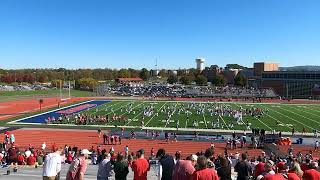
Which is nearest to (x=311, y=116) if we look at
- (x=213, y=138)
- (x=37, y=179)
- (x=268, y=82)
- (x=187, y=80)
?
(x=213, y=138)

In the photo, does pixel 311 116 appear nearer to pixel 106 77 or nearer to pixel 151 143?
pixel 151 143

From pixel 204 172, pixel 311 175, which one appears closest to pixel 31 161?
pixel 204 172

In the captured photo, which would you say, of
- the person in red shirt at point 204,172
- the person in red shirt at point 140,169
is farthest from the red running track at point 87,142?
the person in red shirt at point 204,172

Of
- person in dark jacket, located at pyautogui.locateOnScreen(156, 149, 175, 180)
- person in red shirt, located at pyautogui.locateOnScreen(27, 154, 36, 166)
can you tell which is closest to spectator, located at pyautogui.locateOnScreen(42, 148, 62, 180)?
person in dark jacket, located at pyautogui.locateOnScreen(156, 149, 175, 180)

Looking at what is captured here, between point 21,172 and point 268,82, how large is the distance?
102 metres

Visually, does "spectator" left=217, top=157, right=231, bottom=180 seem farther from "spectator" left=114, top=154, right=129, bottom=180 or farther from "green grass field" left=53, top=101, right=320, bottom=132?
"green grass field" left=53, top=101, right=320, bottom=132

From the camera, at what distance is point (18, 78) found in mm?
150000

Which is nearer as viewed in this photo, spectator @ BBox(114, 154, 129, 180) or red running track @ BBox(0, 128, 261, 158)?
spectator @ BBox(114, 154, 129, 180)

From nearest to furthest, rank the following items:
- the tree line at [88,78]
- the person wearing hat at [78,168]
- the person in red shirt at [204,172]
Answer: the person in red shirt at [204,172] < the person wearing hat at [78,168] < the tree line at [88,78]

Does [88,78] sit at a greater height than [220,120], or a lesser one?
greater

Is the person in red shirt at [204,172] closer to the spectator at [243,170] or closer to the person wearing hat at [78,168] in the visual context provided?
the person wearing hat at [78,168]

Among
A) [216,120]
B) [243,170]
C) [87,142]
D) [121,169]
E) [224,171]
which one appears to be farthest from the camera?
[216,120]

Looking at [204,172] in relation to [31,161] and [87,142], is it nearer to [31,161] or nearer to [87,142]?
[31,161]

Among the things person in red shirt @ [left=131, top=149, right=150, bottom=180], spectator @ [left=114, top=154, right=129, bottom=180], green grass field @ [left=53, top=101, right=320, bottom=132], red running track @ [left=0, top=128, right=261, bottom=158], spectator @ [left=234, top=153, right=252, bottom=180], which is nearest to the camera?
person in red shirt @ [left=131, top=149, right=150, bottom=180]
